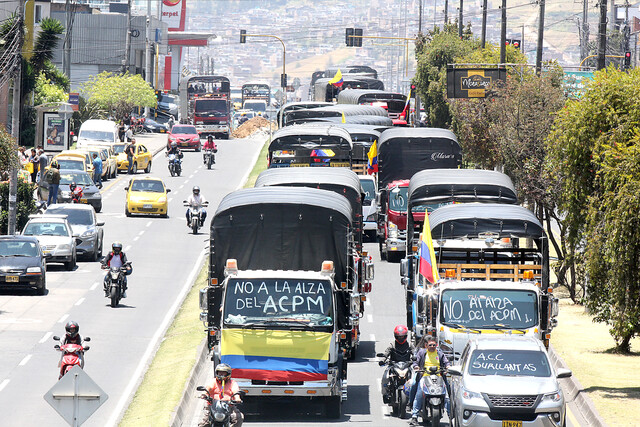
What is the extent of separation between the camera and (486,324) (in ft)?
65.9

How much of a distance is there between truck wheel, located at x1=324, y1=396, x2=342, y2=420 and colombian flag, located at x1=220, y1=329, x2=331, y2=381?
1.97 feet

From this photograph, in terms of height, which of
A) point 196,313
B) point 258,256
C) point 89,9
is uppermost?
point 89,9

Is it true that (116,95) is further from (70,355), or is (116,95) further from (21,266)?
(70,355)

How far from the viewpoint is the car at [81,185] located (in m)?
47.2

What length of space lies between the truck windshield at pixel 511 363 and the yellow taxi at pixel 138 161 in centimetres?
4757

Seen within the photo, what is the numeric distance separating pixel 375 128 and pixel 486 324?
93.1 ft

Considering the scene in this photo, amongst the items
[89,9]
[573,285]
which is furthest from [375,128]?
[89,9]

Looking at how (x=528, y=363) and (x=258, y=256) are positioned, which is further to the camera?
(x=258, y=256)

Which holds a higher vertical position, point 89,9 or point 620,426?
point 89,9

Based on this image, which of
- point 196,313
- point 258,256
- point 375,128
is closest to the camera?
point 258,256

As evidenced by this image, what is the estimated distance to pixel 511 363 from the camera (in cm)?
1686

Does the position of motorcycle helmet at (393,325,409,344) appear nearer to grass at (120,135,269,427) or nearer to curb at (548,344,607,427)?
curb at (548,344,607,427)

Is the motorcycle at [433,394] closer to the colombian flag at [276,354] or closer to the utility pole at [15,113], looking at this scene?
the colombian flag at [276,354]

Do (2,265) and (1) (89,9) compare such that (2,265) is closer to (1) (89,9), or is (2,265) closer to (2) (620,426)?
(2) (620,426)
